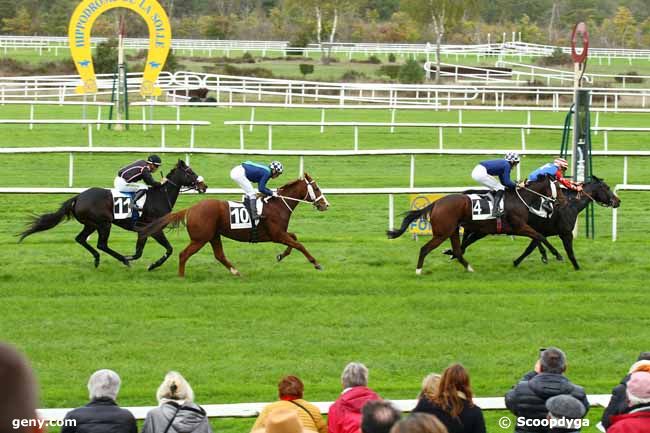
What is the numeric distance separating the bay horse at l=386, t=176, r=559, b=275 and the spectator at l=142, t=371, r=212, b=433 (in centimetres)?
649

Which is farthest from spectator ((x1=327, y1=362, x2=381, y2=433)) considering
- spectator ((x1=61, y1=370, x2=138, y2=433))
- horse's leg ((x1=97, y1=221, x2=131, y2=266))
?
horse's leg ((x1=97, y1=221, x2=131, y2=266))

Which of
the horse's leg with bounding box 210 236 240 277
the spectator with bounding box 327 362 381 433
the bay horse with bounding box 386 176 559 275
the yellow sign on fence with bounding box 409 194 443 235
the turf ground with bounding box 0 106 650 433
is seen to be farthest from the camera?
the yellow sign on fence with bounding box 409 194 443 235

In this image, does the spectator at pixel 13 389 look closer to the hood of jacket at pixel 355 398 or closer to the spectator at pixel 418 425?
the spectator at pixel 418 425

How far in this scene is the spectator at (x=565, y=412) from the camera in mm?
4496

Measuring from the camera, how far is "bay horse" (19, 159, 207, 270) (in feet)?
35.0

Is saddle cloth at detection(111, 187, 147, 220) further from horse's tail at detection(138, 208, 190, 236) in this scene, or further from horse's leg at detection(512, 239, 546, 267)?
horse's leg at detection(512, 239, 546, 267)

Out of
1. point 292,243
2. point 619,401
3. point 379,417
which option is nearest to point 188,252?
point 292,243

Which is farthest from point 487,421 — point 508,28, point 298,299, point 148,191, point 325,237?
point 508,28

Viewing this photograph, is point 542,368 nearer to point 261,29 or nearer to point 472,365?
point 472,365

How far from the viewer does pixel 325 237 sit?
12734mm

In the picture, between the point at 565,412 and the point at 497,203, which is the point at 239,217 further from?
the point at 565,412

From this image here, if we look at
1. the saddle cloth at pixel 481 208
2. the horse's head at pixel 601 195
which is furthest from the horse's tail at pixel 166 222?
the horse's head at pixel 601 195

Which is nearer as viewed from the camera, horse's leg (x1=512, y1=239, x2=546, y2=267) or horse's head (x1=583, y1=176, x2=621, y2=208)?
horse's leg (x1=512, y1=239, x2=546, y2=267)

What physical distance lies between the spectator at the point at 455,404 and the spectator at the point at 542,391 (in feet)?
1.20
